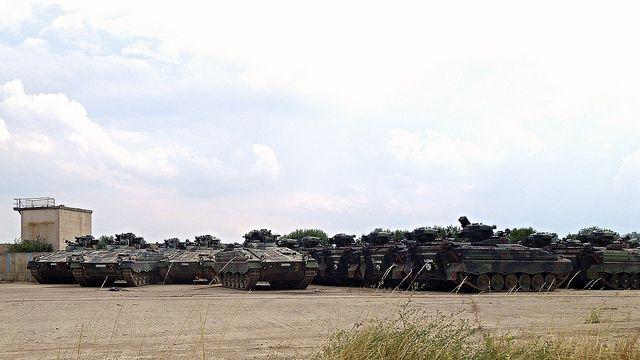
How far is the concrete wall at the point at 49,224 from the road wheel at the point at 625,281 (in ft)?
120

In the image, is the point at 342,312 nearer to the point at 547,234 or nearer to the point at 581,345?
the point at 581,345

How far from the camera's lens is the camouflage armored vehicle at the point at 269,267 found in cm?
2884

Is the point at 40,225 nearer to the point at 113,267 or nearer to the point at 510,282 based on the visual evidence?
the point at 113,267

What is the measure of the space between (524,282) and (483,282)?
170 cm

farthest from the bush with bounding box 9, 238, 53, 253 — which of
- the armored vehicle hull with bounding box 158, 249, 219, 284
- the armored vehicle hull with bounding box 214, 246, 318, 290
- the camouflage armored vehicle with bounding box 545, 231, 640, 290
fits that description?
the camouflage armored vehicle with bounding box 545, 231, 640, 290

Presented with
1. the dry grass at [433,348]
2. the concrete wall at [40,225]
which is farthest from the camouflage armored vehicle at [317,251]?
the dry grass at [433,348]

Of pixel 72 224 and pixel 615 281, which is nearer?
pixel 615 281

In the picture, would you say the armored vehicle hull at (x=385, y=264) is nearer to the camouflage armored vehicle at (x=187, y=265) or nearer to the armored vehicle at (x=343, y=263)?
the armored vehicle at (x=343, y=263)

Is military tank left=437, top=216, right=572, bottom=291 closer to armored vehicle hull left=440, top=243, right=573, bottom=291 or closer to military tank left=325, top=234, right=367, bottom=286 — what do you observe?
armored vehicle hull left=440, top=243, right=573, bottom=291

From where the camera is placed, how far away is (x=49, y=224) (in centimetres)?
5478

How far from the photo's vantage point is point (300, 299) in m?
22.3

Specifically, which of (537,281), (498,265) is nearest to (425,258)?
(498,265)

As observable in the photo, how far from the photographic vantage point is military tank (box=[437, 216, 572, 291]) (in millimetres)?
26984

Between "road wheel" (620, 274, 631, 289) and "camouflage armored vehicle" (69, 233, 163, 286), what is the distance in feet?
64.2
